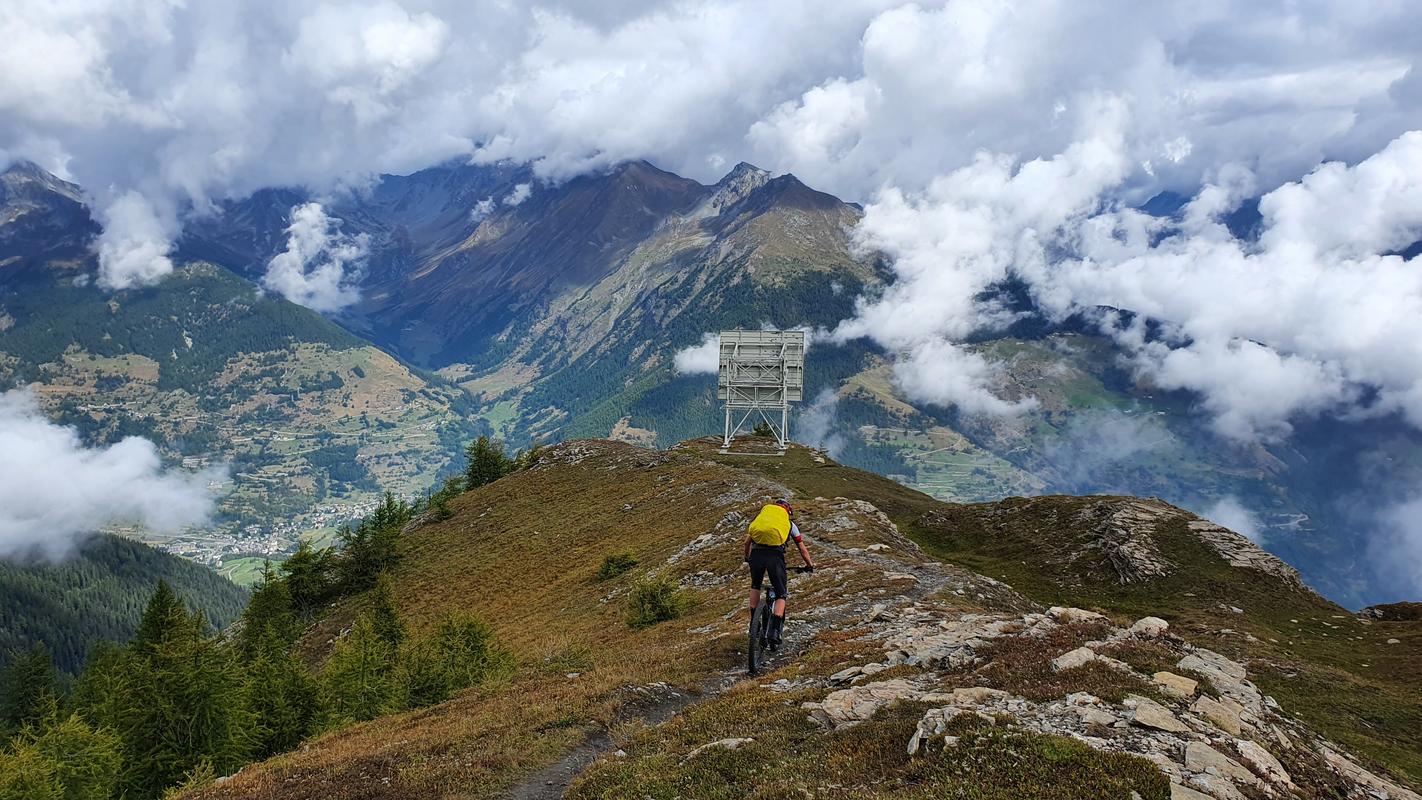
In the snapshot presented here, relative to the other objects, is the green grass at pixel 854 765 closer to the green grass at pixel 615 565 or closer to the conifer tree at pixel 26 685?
the green grass at pixel 615 565

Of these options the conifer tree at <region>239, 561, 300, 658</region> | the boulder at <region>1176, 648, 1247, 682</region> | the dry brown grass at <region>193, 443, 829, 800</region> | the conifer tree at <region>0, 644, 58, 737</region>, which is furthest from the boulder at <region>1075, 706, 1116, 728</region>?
the conifer tree at <region>0, 644, 58, 737</region>

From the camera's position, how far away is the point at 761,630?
18047 mm

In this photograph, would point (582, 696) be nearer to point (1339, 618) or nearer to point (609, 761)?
point (609, 761)

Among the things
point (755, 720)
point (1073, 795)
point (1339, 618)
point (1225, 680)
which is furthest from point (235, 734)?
point (1339, 618)

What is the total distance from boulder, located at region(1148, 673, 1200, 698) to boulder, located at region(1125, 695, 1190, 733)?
3.30ft

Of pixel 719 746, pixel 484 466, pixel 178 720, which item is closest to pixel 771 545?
pixel 719 746

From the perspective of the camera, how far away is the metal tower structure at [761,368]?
86625 millimetres

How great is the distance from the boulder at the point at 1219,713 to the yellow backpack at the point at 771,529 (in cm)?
867

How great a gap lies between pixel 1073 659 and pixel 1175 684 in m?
1.77

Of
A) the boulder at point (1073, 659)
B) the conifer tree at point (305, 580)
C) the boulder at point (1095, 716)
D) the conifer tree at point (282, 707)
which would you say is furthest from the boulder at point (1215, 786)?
the conifer tree at point (305, 580)

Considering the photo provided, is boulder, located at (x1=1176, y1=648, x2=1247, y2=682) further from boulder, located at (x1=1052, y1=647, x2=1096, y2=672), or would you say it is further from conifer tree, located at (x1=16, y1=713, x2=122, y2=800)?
conifer tree, located at (x1=16, y1=713, x2=122, y2=800)

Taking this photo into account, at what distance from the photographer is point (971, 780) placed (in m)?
8.38

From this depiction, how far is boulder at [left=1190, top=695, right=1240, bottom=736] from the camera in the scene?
10141mm

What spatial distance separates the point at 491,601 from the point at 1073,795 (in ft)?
166
